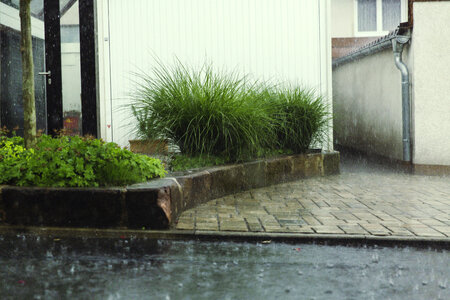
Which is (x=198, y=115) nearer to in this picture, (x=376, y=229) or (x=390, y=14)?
(x=376, y=229)

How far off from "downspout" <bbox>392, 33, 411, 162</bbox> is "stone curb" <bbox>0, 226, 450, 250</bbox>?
5.62 metres

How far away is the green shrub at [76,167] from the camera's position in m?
4.82

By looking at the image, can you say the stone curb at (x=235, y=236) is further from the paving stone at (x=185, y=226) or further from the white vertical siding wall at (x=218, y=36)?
the white vertical siding wall at (x=218, y=36)

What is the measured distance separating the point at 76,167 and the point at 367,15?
16423 mm

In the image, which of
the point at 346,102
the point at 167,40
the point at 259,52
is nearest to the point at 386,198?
the point at 259,52

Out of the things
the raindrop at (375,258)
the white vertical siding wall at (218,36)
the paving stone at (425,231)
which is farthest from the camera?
the white vertical siding wall at (218,36)

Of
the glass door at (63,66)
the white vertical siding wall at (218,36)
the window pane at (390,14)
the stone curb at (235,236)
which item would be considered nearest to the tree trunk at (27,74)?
the stone curb at (235,236)

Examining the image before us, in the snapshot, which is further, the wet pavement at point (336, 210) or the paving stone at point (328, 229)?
the wet pavement at point (336, 210)

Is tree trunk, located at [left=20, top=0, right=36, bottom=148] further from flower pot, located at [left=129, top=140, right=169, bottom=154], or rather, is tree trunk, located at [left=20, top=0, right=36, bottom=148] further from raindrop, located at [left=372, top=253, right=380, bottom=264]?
raindrop, located at [left=372, top=253, right=380, bottom=264]

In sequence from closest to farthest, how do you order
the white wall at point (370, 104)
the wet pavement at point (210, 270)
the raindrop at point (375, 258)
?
the wet pavement at point (210, 270) < the raindrop at point (375, 258) < the white wall at point (370, 104)

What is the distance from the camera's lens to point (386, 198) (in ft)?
21.5

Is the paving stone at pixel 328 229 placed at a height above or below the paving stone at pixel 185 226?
below

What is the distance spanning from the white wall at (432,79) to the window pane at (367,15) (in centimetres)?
1022

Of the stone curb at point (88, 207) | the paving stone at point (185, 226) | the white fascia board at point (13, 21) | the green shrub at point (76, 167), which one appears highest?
the white fascia board at point (13, 21)
